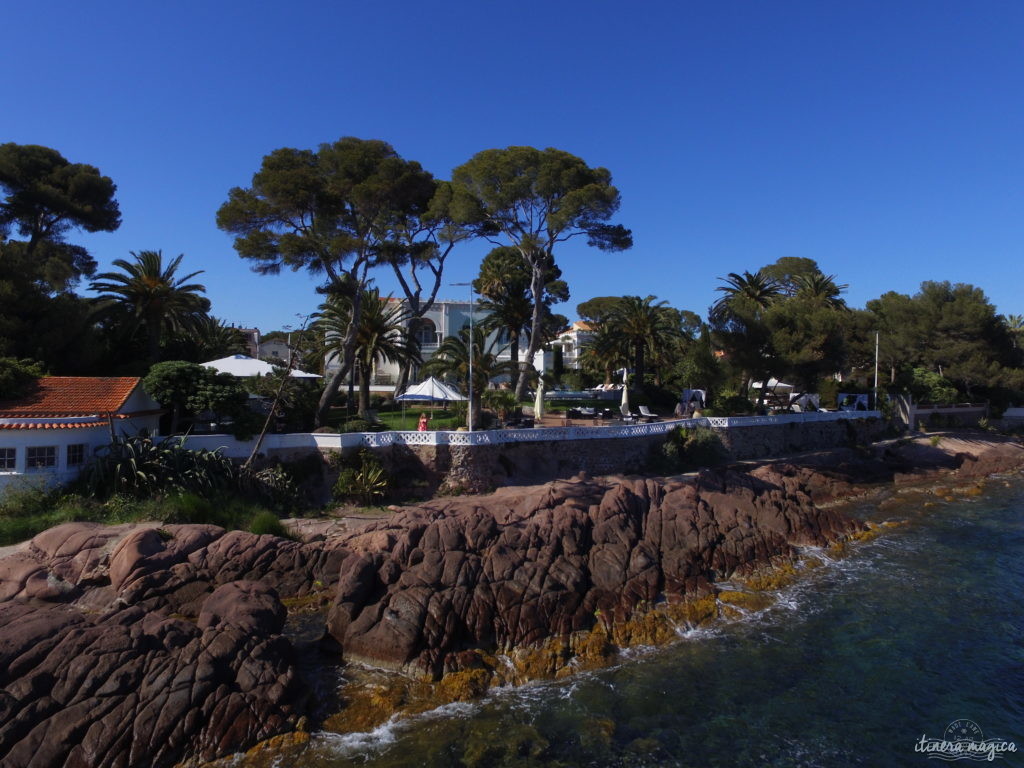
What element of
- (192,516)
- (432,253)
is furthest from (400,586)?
(432,253)

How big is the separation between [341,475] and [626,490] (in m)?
9.84

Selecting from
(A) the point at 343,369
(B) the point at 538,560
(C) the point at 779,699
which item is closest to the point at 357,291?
(A) the point at 343,369

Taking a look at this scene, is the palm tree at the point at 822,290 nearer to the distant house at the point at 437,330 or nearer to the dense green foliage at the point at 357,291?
the dense green foliage at the point at 357,291

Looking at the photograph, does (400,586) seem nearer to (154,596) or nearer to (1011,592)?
(154,596)

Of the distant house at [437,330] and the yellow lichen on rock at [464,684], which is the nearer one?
the yellow lichen on rock at [464,684]

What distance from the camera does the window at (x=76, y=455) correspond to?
1928 cm

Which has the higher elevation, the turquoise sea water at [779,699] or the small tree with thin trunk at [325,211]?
the small tree with thin trunk at [325,211]

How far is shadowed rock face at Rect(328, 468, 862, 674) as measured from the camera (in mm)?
13773

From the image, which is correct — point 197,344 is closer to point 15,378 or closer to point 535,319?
point 15,378

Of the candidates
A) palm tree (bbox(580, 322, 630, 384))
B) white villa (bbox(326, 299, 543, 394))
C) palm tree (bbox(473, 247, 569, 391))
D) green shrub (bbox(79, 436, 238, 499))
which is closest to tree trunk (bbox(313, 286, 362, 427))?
green shrub (bbox(79, 436, 238, 499))

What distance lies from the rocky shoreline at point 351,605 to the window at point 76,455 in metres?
3.17


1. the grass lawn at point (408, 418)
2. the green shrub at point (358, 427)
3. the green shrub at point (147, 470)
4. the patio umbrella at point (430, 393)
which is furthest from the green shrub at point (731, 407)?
the green shrub at point (147, 470)

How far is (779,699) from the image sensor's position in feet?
40.2

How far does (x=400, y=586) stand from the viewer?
1452cm
